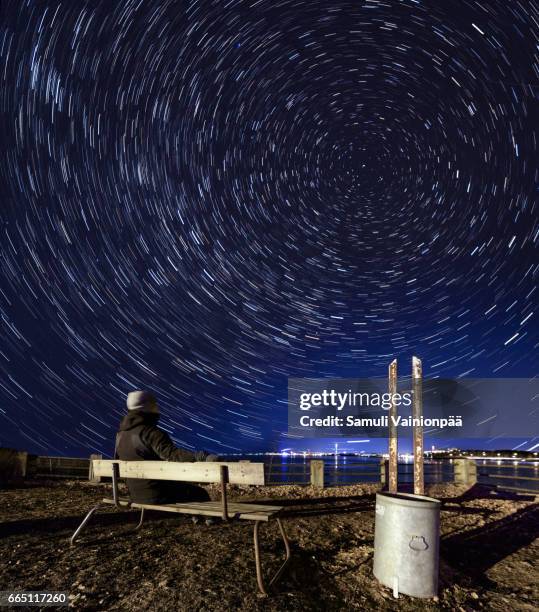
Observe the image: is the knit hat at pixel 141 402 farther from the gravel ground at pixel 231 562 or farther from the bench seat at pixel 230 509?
the gravel ground at pixel 231 562

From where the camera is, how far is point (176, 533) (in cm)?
557

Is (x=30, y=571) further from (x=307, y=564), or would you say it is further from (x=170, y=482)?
(x=307, y=564)

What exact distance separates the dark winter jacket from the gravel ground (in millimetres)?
532

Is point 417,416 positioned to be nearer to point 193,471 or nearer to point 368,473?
point 193,471

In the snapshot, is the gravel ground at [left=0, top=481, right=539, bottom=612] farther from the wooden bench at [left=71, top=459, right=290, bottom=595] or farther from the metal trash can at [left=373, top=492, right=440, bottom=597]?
the wooden bench at [left=71, top=459, right=290, bottom=595]

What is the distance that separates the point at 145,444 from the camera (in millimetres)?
4969

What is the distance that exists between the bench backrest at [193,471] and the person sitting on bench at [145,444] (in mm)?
201

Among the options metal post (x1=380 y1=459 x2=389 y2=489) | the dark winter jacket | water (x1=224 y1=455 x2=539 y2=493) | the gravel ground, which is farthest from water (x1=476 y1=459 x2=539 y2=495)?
the dark winter jacket

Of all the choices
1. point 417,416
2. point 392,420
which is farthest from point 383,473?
point 417,416

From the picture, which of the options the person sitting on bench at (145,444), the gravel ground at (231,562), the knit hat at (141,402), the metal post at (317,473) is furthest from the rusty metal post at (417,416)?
the metal post at (317,473)

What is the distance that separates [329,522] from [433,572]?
3105 millimetres

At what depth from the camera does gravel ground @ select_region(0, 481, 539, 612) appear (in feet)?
12.5

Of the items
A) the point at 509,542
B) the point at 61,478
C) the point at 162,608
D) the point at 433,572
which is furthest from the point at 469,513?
the point at 61,478

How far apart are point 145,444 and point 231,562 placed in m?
1.47
